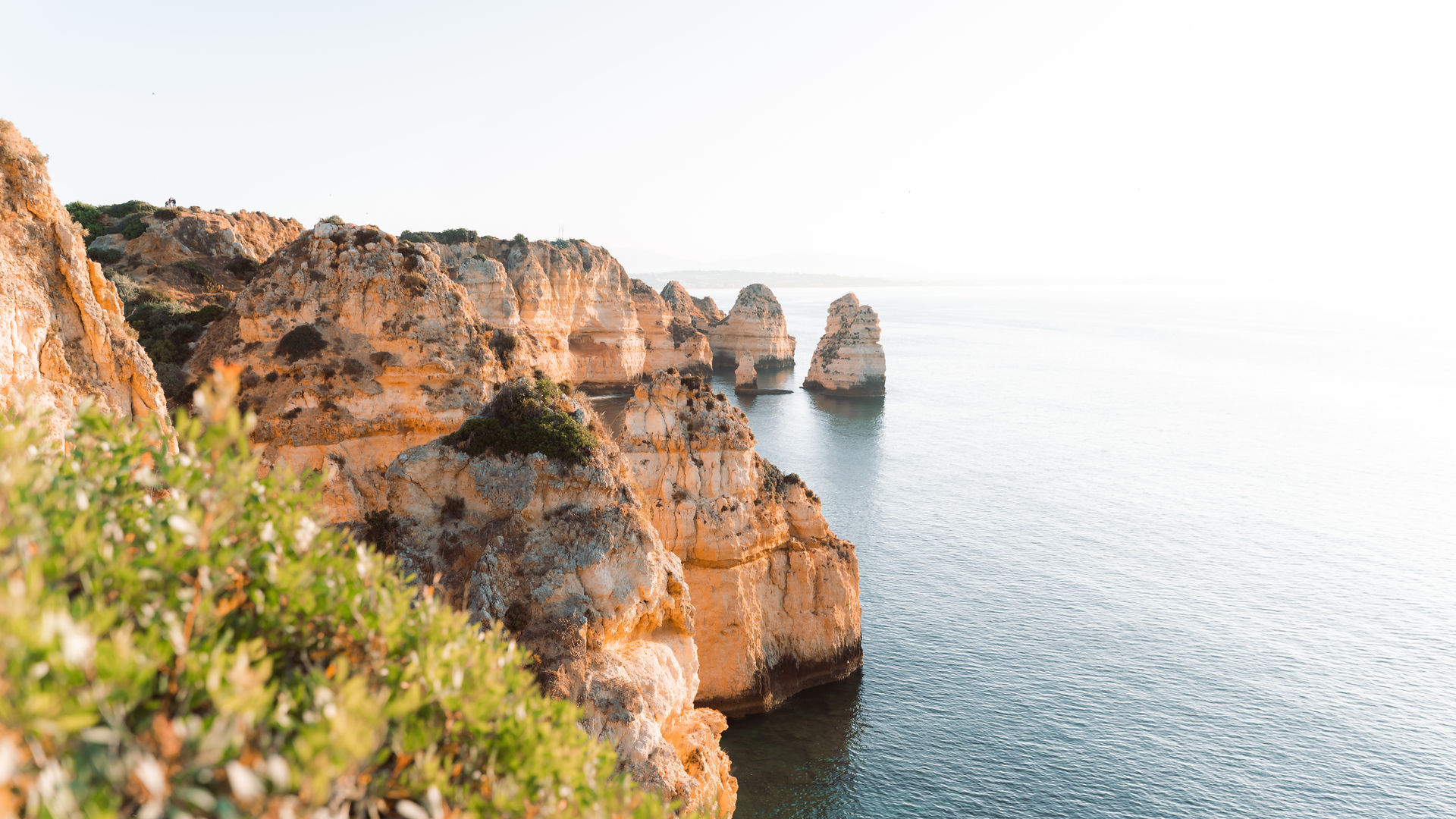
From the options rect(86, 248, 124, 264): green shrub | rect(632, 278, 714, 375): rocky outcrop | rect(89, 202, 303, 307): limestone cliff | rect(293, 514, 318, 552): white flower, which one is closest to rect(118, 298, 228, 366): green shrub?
rect(89, 202, 303, 307): limestone cliff

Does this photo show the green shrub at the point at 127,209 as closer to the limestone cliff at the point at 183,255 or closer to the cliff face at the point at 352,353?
the limestone cliff at the point at 183,255

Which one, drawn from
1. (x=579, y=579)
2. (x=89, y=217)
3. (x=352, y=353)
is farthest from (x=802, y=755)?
(x=89, y=217)

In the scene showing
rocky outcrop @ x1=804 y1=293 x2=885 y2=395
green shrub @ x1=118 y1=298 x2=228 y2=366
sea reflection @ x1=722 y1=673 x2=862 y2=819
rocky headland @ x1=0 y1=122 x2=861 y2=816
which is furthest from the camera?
rocky outcrop @ x1=804 y1=293 x2=885 y2=395

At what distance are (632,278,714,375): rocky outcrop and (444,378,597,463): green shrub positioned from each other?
105 m

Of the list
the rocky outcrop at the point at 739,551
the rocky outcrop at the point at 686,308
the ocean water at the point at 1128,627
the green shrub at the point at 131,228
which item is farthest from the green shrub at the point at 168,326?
the rocky outcrop at the point at 686,308

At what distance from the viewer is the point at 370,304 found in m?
35.7

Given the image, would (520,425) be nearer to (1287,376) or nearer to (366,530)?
(366,530)

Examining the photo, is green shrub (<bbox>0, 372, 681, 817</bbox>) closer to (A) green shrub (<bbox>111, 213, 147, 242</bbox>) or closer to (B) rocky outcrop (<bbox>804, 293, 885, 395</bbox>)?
(A) green shrub (<bbox>111, 213, 147, 242</bbox>)

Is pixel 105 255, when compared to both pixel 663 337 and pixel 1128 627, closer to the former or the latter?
pixel 1128 627

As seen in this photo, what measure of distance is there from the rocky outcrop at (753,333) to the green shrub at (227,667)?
14233 cm

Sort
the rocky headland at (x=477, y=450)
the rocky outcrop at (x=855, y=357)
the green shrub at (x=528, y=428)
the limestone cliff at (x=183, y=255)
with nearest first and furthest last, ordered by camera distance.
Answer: the rocky headland at (x=477, y=450) < the green shrub at (x=528, y=428) < the limestone cliff at (x=183, y=255) < the rocky outcrop at (x=855, y=357)

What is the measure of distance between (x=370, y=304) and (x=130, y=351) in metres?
14.6

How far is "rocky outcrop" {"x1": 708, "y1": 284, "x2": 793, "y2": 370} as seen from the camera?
15300cm

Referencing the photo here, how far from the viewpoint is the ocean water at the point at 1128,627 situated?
33156 millimetres
